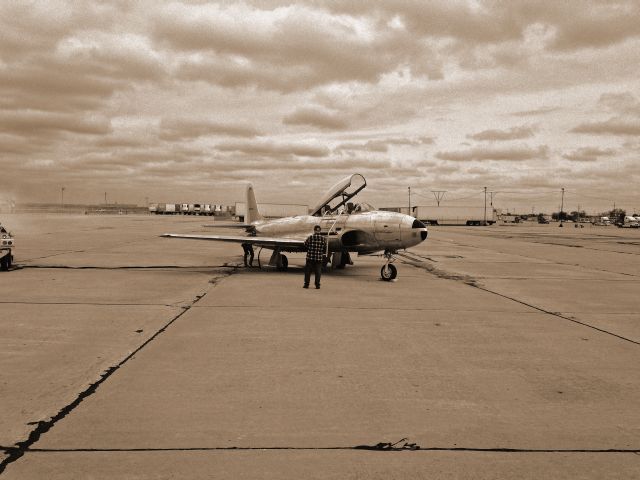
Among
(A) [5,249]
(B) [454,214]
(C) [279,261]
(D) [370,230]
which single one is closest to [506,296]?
(D) [370,230]

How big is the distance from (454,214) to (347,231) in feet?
330

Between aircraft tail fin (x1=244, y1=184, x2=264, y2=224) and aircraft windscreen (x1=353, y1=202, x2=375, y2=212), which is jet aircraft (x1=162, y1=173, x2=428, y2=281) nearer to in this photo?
aircraft windscreen (x1=353, y1=202, x2=375, y2=212)

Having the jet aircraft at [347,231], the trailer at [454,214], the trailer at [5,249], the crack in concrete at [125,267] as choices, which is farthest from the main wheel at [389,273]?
the trailer at [454,214]

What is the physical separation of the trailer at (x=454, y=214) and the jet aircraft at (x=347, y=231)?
9566 centimetres

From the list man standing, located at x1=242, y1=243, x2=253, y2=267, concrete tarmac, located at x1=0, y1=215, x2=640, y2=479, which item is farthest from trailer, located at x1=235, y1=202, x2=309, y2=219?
concrete tarmac, located at x1=0, y1=215, x2=640, y2=479

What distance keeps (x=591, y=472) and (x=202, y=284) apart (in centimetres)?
1138

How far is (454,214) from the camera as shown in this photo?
369 ft

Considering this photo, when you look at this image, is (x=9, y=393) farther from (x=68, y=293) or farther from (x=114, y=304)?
(x=68, y=293)

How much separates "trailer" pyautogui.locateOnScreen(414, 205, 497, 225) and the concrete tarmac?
103 m

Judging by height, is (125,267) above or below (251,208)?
below

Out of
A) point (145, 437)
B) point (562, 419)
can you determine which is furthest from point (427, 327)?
point (145, 437)

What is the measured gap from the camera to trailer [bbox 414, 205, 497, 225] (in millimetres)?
111250

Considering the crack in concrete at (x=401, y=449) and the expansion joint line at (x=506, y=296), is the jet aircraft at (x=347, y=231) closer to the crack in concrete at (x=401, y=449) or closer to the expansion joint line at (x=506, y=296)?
the expansion joint line at (x=506, y=296)

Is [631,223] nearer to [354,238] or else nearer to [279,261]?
[279,261]
